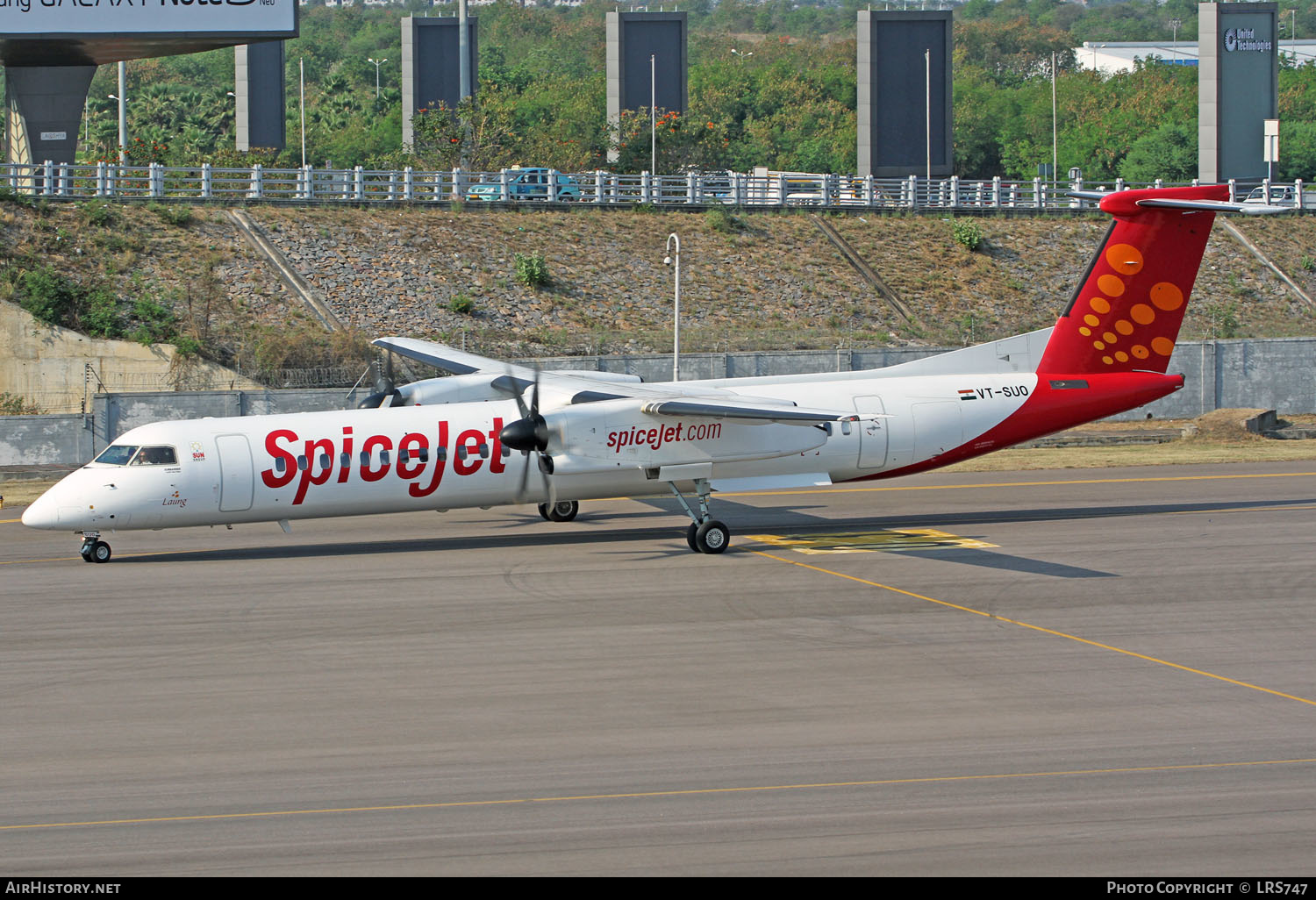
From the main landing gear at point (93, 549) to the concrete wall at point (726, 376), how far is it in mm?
13321

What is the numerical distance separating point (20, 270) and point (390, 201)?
566 inches

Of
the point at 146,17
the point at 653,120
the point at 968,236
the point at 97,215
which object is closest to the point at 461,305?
the point at 97,215

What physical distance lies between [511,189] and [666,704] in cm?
4460

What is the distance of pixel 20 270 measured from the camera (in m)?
43.8

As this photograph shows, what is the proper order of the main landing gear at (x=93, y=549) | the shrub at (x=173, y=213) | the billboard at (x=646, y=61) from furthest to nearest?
the billboard at (x=646, y=61) < the shrub at (x=173, y=213) < the main landing gear at (x=93, y=549)

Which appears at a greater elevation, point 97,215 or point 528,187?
point 528,187

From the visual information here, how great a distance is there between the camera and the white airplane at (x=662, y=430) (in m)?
22.4

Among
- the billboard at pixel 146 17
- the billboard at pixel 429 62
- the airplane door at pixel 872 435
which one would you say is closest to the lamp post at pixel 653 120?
the billboard at pixel 429 62

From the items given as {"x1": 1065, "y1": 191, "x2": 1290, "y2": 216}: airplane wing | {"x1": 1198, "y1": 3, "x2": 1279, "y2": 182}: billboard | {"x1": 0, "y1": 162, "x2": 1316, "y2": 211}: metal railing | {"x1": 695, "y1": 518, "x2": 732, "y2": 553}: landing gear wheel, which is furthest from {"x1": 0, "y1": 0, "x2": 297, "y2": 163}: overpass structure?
{"x1": 1198, "y1": 3, "x2": 1279, "y2": 182}: billboard

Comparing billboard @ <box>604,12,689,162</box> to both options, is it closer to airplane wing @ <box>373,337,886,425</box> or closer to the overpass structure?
the overpass structure

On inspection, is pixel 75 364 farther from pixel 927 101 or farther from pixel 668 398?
pixel 927 101

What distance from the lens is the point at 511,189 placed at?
56.0 metres

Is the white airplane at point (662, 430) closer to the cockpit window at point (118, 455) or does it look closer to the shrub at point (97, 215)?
the cockpit window at point (118, 455)

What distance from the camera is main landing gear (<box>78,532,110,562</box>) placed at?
22766mm
